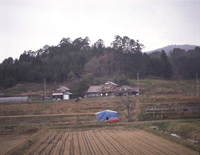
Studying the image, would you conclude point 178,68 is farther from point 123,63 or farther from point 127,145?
point 127,145

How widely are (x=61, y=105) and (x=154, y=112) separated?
53.3 feet

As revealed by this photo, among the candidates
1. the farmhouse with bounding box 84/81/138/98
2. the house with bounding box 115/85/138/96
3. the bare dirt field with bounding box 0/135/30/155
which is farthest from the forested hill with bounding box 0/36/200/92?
the bare dirt field with bounding box 0/135/30/155

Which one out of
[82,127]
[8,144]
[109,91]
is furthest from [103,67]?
[8,144]

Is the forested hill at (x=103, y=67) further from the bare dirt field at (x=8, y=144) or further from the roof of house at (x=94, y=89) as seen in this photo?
the bare dirt field at (x=8, y=144)

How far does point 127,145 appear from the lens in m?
10.5

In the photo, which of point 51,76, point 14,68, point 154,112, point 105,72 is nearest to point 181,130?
point 154,112

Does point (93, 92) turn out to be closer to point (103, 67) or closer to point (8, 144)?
point (103, 67)

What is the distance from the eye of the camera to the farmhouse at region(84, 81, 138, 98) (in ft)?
128

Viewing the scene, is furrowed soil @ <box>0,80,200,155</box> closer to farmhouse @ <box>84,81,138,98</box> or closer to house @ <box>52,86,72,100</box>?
house @ <box>52,86,72,100</box>

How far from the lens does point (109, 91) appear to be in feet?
134

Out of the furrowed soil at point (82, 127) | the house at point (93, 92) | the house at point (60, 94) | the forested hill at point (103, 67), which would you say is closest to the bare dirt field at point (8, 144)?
the furrowed soil at point (82, 127)

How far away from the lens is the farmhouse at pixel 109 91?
39000mm

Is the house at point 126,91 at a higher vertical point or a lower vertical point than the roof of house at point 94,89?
lower

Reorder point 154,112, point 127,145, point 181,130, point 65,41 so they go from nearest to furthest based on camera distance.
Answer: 1. point 127,145
2. point 181,130
3. point 154,112
4. point 65,41
